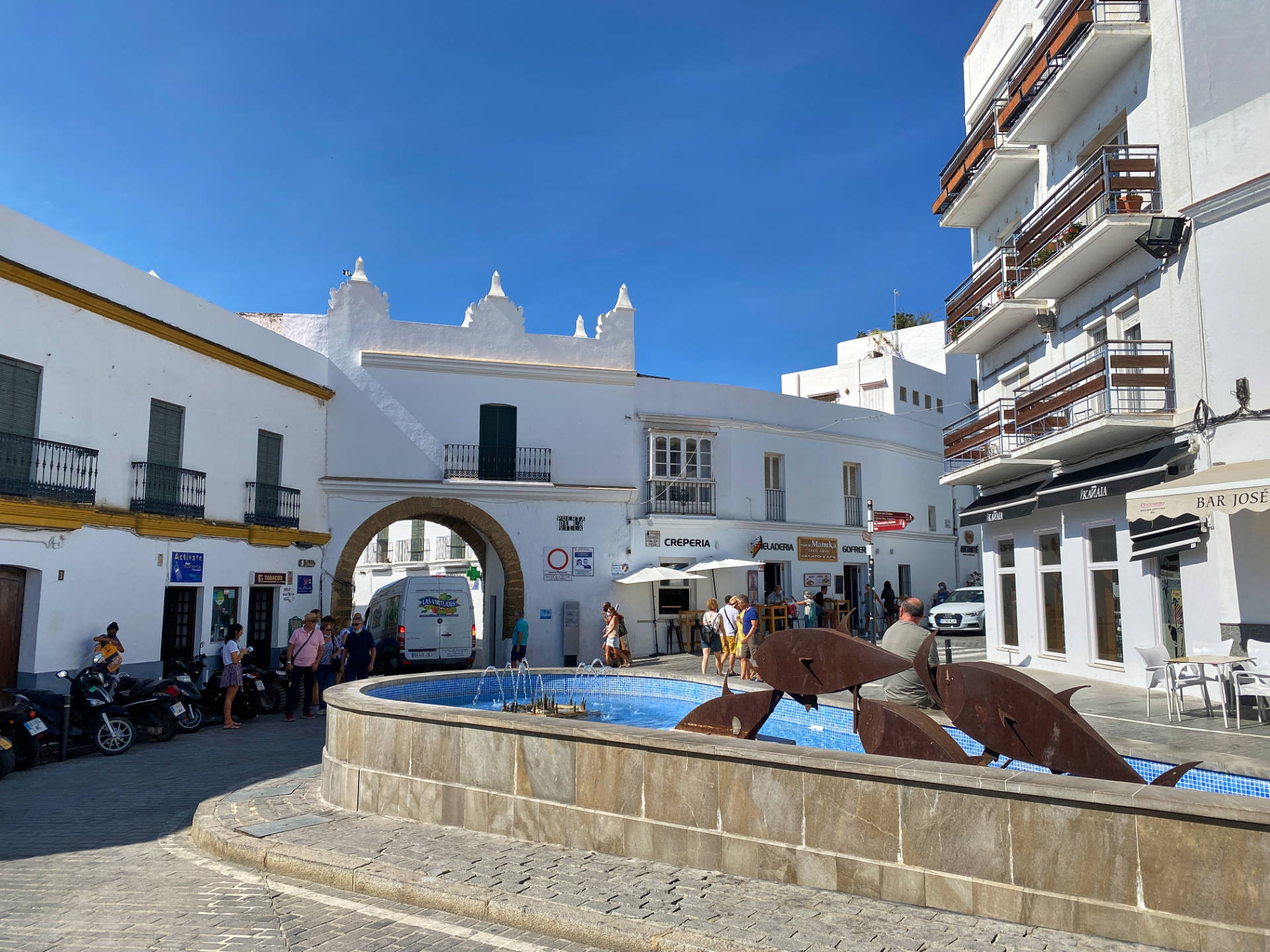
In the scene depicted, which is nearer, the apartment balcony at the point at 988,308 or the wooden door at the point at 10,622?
the wooden door at the point at 10,622

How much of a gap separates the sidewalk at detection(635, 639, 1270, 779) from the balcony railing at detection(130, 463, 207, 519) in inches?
429

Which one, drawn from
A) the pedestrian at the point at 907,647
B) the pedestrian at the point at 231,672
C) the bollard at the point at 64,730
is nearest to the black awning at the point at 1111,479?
the pedestrian at the point at 907,647

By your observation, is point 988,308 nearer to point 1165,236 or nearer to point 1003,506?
point 1003,506

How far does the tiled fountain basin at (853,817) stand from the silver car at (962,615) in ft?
70.5

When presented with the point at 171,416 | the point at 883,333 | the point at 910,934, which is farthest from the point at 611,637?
the point at 883,333

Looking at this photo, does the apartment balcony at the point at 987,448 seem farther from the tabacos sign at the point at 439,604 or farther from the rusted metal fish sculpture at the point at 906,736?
the rusted metal fish sculpture at the point at 906,736

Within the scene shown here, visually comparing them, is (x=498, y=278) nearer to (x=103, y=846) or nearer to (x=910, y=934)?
(x=103, y=846)

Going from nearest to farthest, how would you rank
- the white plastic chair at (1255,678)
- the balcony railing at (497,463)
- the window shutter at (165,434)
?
the white plastic chair at (1255,678) → the window shutter at (165,434) → the balcony railing at (497,463)

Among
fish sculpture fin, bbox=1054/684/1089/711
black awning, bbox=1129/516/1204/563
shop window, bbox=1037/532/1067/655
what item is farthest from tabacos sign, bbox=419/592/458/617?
fish sculpture fin, bbox=1054/684/1089/711

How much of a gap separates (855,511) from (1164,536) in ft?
53.7

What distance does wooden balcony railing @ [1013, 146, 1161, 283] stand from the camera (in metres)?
13.4

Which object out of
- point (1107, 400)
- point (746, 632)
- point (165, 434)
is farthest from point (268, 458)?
point (1107, 400)

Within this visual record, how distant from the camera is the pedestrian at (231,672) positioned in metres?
14.5

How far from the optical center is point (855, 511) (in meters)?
29.2
